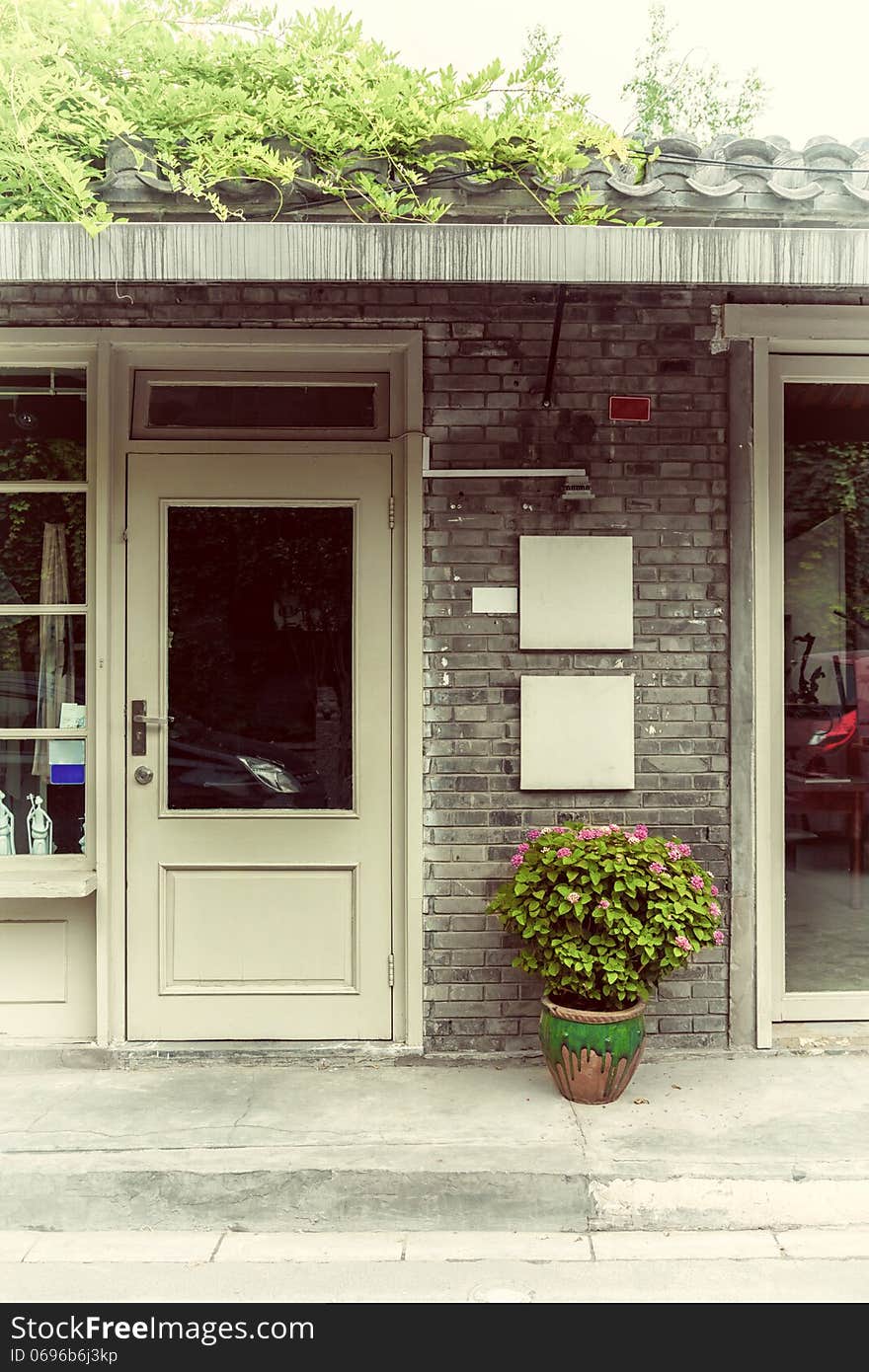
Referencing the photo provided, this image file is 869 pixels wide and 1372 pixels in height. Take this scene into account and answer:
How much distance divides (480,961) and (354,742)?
40.6 inches

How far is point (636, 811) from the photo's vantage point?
4414mm

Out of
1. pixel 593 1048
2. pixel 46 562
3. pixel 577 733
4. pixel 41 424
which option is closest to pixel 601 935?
pixel 593 1048

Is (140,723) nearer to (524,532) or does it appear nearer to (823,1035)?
(524,532)

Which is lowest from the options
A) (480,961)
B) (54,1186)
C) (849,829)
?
(54,1186)

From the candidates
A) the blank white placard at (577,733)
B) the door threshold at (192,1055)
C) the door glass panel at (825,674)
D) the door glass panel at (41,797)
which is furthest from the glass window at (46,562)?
the door glass panel at (825,674)

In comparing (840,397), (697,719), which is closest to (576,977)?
(697,719)

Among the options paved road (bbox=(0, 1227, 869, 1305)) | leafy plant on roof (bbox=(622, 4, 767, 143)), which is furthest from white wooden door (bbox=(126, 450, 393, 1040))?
leafy plant on roof (bbox=(622, 4, 767, 143))

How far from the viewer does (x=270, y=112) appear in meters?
3.76

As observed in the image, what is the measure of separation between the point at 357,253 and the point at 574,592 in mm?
1579

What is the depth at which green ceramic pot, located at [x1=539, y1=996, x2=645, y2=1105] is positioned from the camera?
387cm

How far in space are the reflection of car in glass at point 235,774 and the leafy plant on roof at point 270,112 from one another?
2016mm

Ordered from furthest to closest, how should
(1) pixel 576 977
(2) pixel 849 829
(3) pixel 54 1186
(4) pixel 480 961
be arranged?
(2) pixel 849 829 < (4) pixel 480 961 < (1) pixel 576 977 < (3) pixel 54 1186

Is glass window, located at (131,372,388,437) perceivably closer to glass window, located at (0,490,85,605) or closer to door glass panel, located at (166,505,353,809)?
door glass panel, located at (166,505,353,809)

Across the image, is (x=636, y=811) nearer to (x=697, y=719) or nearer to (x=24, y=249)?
(x=697, y=719)
